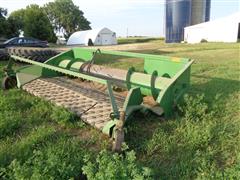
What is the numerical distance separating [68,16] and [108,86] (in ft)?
226

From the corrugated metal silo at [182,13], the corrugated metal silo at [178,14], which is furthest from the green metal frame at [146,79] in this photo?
the corrugated metal silo at [178,14]

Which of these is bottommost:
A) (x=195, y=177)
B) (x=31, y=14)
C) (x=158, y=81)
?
(x=195, y=177)

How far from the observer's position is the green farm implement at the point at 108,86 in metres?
3.42

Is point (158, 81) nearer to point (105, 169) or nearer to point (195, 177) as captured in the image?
point (195, 177)

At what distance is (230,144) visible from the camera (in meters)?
3.25

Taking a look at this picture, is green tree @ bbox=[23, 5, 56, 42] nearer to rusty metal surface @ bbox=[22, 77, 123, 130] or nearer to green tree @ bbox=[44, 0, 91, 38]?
green tree @ bbox=[44, 0, 91, 38]

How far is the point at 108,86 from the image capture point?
10.3 ft

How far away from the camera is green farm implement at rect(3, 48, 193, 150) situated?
342 cm

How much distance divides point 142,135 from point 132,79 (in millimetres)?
1403

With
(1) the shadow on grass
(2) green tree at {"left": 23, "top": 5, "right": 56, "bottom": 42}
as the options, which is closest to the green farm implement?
(1) the shadow on grass

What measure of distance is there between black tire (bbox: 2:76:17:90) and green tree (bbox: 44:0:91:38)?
6410 cm

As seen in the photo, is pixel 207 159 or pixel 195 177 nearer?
pixel 195 177

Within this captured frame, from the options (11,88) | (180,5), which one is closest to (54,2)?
(180,5)

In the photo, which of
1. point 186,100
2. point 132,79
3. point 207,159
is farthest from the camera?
point 132,79
